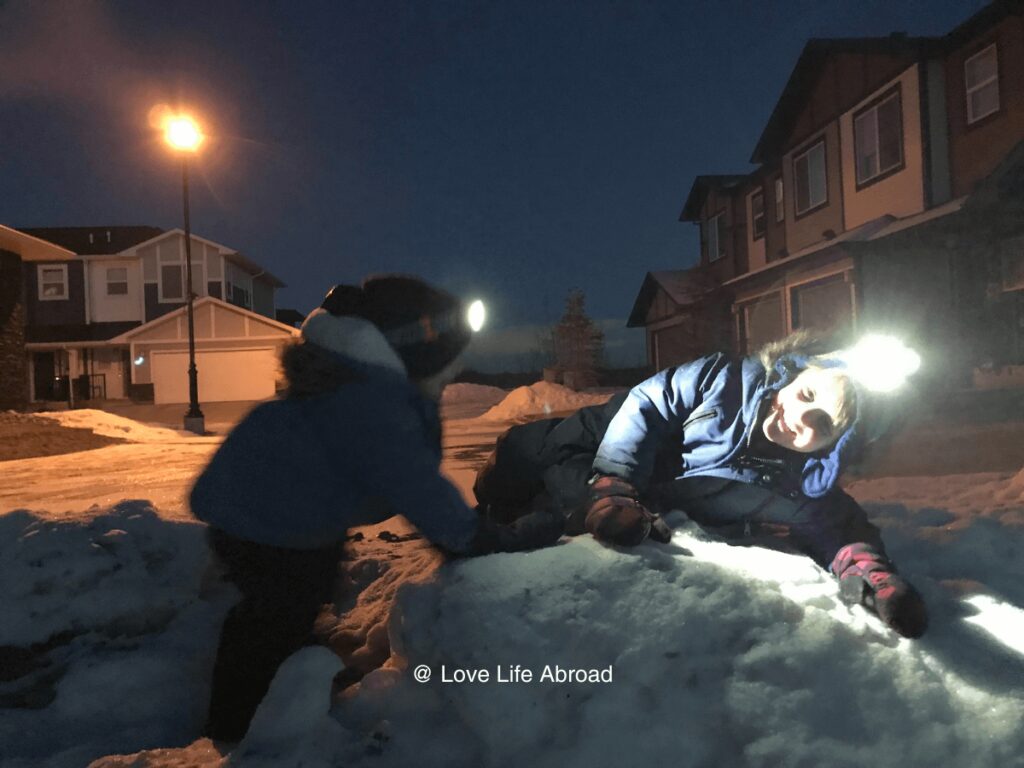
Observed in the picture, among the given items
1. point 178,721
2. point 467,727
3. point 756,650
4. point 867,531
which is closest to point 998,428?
point 867,531

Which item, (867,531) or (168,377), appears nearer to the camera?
(867,531)

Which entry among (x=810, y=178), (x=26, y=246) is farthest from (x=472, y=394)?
(x=26, y=246)

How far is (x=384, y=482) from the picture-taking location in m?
2.10

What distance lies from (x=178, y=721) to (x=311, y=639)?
536mm

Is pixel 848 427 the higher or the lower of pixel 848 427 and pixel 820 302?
the lower

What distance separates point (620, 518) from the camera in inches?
91.9

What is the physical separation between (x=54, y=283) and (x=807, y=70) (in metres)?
30.0

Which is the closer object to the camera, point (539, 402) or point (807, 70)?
point (807, 70)

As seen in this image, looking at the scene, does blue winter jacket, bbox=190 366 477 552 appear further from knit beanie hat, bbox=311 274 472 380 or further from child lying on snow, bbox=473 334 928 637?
child lying on snow, bbox=473 334 928 637

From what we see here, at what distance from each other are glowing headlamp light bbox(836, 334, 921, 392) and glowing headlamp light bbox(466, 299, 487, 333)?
4.44ft

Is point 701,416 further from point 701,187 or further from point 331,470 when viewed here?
point 701,187

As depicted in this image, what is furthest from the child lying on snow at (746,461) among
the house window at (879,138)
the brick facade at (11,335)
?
the brick facade at (11,335)

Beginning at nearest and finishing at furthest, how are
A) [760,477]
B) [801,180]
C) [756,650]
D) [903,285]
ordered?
[756,650] < [760,477] < [903,285] < [801,180]

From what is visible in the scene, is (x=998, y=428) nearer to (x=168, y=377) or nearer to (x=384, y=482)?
(x=384, y=482)
